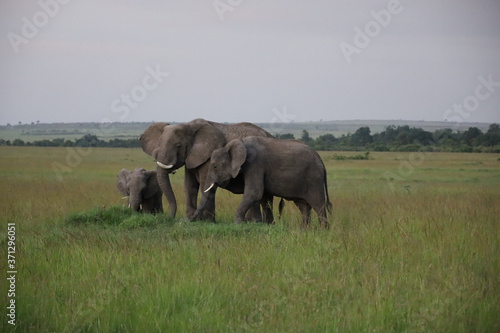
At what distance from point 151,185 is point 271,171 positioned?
308 centimetres

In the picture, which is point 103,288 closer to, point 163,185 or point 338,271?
point 338,271

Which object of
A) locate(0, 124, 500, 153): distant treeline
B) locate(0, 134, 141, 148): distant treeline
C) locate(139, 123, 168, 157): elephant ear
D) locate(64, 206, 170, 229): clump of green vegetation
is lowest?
locate(0, 134, 141, 148): distant treeline

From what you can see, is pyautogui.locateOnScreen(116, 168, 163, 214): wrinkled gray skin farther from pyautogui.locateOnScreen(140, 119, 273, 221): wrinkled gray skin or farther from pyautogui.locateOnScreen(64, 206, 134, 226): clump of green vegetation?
pyautogui.locateOnScreen(64, 206, 134, 226): clump of green vegetation

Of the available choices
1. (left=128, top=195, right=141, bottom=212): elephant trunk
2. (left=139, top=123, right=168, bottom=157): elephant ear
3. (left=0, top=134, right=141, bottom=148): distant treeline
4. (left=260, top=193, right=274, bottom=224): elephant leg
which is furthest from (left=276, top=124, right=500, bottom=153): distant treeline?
(left=260, top=193, right=274, bottom=224): elephant leg

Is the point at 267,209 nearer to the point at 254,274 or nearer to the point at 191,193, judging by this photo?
the point at 191,193

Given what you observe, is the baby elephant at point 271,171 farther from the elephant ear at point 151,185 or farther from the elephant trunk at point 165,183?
the elephant ear at point 151,185

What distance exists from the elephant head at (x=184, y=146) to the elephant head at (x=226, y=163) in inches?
22.7

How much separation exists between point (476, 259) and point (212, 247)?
3.52m

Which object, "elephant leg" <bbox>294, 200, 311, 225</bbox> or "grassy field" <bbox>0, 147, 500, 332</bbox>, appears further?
"elephant leg" <bbox>294, 200, 311, 225</bbox>

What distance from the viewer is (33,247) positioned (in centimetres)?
971

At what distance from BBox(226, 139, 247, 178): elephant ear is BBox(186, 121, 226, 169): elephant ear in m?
0.82

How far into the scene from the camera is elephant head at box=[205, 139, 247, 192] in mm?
11875

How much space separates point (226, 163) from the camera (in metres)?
12.1

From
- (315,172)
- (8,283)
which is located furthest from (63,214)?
(8,283)
